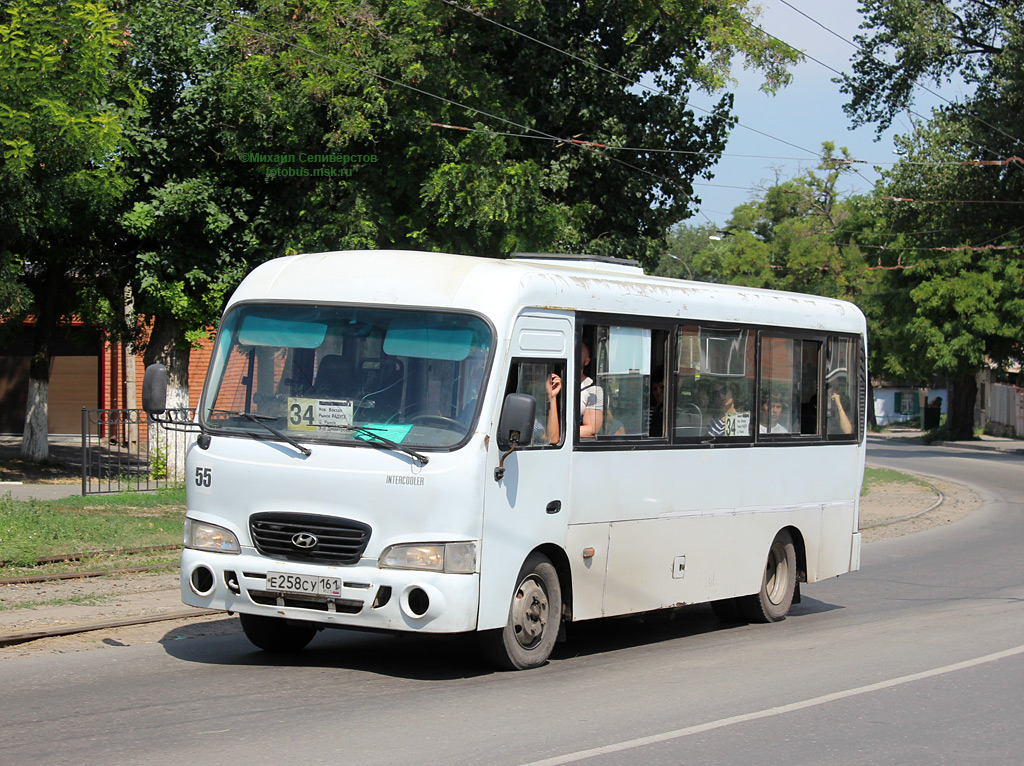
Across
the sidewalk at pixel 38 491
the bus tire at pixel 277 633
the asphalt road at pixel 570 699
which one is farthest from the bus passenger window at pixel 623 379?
the sidewalk at pixel 38 491

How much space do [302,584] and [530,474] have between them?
1640 millimetres

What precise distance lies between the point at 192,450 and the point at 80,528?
23.0 ft

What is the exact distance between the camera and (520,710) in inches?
291

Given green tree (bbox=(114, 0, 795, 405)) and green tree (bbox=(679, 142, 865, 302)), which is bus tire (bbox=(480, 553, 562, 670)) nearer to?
green tree (bbox=(114, 0, 795, 405))

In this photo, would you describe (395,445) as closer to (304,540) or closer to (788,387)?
(304,540)

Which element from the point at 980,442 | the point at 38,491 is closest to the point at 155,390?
the point at 38,491

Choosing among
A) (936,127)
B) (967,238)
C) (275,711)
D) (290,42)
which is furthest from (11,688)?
(967,238)

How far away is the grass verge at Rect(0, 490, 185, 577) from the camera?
13320mm

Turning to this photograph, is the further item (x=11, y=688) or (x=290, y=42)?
(x=290, y=42)

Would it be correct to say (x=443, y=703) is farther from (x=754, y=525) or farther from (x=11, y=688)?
(x=754, y=525)

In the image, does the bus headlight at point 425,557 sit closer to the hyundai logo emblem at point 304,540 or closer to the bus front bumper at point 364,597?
the bus front bumper at point 364,597

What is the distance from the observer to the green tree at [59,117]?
19266 mm

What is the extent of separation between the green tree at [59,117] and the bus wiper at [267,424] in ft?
39.2

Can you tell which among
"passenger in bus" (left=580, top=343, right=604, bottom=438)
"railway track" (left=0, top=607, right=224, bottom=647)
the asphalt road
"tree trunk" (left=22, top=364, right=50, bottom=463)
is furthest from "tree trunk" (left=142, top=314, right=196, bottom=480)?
"passenger in bus" (left=580, top=343, right=604, bottom=438)
